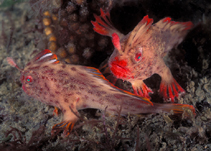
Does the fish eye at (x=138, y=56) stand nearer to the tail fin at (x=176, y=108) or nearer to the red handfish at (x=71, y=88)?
the red handfish at (x=71, y=88)

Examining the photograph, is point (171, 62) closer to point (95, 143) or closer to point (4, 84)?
point (95, 143)

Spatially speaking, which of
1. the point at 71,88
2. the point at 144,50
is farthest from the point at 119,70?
the point at 71,88

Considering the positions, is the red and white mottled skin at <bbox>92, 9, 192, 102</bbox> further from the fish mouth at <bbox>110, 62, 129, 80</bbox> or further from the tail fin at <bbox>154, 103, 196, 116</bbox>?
the tail fin at <bbox>154, 103, 196, 116</bbox>

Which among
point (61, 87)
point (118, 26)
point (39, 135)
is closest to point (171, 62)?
point (118, 26)

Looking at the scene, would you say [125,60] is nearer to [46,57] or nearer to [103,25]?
[103,25]

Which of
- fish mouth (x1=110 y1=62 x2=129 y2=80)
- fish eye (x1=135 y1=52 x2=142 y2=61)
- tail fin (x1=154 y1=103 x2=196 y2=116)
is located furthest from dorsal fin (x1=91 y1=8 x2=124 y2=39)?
tail fin (x1=154 y1=103 x2=196 y2=116)
